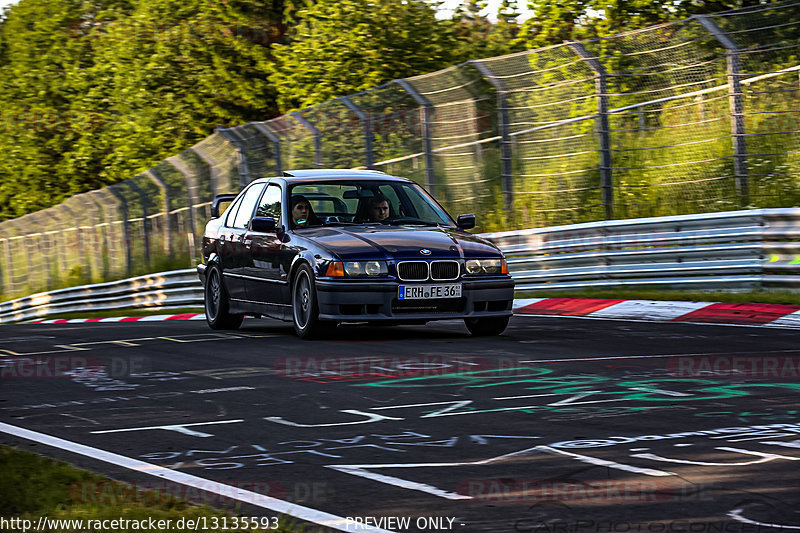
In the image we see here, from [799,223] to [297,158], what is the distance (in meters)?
9.98

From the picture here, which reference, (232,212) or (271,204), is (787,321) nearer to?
(271,204)

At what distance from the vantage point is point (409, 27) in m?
31.9

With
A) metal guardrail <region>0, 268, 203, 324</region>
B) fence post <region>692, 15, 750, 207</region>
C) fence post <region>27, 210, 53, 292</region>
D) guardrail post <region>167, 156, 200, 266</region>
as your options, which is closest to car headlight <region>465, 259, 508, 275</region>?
fence post <region>692, 15, 750, 207</region>

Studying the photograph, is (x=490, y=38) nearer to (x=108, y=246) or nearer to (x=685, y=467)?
(x=108, y=246)

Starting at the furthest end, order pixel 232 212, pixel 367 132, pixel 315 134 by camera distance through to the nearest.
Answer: pixel 315 134 → pixel 367 132 → pixel 232 212

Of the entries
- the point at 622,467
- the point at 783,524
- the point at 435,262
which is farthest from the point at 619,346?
the point at 783,524

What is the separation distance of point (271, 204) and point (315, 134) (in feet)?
25.3

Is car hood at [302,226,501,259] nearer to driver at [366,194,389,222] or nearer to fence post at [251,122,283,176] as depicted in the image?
driver at [366,194,389,222]

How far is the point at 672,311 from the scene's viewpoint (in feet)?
42.6

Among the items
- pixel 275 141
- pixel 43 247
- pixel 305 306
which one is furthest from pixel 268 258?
pixel 43 247

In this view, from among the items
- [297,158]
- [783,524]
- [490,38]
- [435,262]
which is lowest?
[783,524]

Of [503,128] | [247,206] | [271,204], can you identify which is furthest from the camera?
[503,128]

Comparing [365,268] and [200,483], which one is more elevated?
[365,268]

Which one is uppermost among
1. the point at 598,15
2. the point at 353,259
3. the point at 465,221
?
the point at 598,15
